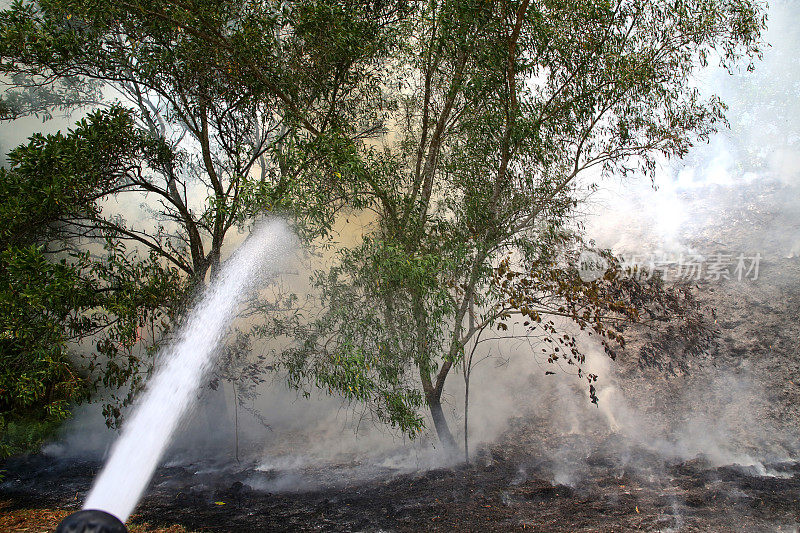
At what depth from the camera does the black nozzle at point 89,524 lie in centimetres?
190

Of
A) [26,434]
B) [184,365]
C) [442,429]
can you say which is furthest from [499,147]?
[26,434]

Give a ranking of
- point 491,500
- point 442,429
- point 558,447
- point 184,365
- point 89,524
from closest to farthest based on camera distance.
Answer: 1. point 89,524
2. point 491,500
3. point 184,365
4. point 442,429
5. point 558,447

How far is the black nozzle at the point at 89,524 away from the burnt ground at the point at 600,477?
10.8ft

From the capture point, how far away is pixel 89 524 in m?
1.92

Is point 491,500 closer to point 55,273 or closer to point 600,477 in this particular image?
point 600,477

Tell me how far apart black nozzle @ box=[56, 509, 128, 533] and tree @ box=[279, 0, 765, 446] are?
329 centimetres

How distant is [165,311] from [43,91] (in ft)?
16.2

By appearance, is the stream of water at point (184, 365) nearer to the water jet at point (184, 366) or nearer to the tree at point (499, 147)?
the water jet at point (184, 366)

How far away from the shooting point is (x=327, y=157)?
5.57 metres

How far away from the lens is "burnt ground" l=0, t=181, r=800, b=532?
492 cm

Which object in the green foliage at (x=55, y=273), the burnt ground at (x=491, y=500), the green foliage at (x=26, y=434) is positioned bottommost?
the burnt ground at (x=491, y=500)

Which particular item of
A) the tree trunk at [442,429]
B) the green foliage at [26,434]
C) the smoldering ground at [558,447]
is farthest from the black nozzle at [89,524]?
the green foliage at [26,434]

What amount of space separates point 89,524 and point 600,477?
5.58m

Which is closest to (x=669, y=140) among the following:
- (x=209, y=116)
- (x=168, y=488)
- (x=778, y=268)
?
(x=778, y=268)
